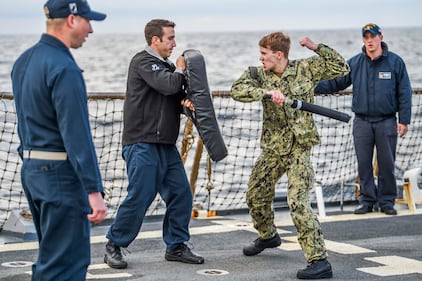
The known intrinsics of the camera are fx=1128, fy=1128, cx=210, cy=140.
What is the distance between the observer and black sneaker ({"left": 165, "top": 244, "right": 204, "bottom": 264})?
8039mm

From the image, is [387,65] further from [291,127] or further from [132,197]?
[132,197]

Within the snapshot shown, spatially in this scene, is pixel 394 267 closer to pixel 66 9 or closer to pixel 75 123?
pixel 75 123

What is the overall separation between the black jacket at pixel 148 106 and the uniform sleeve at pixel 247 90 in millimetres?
387

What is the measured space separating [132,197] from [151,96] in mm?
717

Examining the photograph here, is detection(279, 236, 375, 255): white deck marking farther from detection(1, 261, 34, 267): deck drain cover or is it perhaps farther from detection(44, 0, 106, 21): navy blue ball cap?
detection(44, 0, 106, 21): navy blue ball cap

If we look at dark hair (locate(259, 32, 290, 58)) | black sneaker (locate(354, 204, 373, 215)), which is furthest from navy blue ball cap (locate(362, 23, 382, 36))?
dark hair (locate(259, 32, 290, 58))

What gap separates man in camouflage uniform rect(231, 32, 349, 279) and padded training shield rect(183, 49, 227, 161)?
0.26 metres

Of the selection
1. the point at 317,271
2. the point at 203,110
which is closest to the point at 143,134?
the point at 203,110

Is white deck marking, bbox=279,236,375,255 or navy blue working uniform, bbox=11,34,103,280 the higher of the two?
navy blue working uniform, bbox=11,34,103,280

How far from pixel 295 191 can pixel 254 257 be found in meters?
0.79

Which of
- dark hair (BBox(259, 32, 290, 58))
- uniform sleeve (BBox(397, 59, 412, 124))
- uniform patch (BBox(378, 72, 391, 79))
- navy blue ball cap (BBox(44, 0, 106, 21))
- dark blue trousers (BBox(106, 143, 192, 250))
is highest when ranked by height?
navy blue ball cap (BBox(44, 0, 106, 21))

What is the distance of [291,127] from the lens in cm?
780

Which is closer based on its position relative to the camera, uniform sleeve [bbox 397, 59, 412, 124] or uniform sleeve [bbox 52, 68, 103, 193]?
uniform sleeve [bbox 52, 68, 103, 193]

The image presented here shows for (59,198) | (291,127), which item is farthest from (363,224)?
(59,198)
